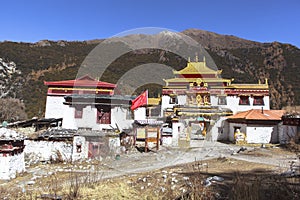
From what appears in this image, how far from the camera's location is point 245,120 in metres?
23.1

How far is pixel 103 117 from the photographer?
19.4 meters

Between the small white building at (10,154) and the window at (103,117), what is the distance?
7110 millimetres

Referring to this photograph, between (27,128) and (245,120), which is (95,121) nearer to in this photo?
(27,128)

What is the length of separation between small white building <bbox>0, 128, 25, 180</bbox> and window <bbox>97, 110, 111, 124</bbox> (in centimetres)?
711

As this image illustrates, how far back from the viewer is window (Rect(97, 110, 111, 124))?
1928 centimetres

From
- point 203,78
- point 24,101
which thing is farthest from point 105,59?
point 203,78

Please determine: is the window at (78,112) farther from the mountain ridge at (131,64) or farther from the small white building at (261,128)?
the mountain ridge at (131,64)

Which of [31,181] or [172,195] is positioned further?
[31,181]

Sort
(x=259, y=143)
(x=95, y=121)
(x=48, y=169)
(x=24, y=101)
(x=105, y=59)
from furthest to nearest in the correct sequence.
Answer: (x=105, y=59), (x=24, y=101), (x=259, y=143), (x=95, y=121), (x=48, y=169)

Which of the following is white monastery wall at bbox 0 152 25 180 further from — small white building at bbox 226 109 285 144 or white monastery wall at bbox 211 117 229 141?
white monastery wall at bbox 211 117 229 141

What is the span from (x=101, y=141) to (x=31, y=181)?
5.79m

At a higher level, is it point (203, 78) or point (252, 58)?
point (252, 58)

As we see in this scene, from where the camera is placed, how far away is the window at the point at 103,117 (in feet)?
63.3

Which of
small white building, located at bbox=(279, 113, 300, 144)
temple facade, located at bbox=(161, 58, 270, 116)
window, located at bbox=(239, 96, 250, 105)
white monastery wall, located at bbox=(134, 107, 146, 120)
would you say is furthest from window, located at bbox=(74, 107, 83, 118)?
window, located at bbox=(239, 96, 250, 105)
